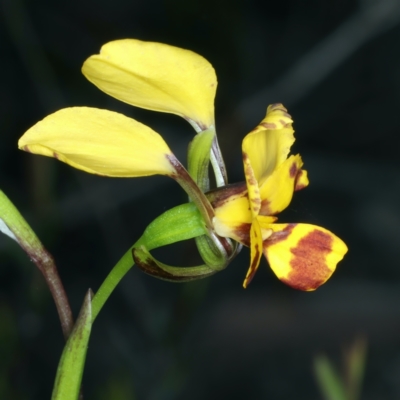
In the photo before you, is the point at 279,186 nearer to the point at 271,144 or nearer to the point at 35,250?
the point at 271,144

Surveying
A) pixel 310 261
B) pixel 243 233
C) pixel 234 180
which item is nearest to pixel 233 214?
pixel 243 233

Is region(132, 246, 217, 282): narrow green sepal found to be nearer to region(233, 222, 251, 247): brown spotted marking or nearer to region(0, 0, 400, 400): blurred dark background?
region(233, 222, 251, 247): brown spotted marking

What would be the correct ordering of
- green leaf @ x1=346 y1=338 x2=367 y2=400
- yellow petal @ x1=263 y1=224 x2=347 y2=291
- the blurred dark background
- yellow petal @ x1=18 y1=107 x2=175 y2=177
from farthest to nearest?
the blurred dark background < green leaf @ x1=346 y1=338 x2=367 y2=400 < yellow petal @ x1=263 y1=224 x2=347 y2=291 < yellow petal @ x1=18 y1=107 x2=175 y2=177

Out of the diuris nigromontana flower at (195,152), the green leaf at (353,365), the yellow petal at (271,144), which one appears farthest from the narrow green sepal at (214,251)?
the green leaf at (353,365)

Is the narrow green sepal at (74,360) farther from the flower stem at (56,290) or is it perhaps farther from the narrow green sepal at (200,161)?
the narrow green sepal at (200,161)

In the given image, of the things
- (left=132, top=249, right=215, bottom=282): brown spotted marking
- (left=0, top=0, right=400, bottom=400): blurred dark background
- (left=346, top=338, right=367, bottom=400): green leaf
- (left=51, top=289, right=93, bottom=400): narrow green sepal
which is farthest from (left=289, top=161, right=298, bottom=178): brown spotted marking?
(left=0, top=0, right=400, bottom=400): blurred dark background

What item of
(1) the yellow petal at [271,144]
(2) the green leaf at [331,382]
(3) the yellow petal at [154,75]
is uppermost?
(3) the yellow petal at [154,75]
